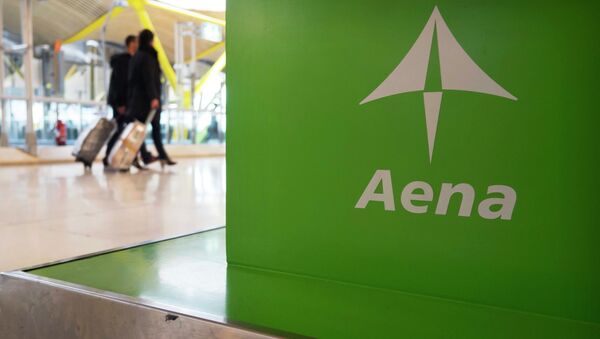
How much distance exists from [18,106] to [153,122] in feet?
12.5

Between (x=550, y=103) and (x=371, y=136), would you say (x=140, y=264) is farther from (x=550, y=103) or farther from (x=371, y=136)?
(x=550, y=103)

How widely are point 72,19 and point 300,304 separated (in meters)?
14.0

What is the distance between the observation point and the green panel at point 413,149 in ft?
2.64

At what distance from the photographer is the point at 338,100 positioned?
101 centimetres

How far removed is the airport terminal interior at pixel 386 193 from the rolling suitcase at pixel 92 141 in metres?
5.13

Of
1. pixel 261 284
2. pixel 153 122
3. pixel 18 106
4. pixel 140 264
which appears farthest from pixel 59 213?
pixel 18 106

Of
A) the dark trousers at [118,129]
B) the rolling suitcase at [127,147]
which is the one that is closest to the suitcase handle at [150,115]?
the rolling suitcase at [127,147]

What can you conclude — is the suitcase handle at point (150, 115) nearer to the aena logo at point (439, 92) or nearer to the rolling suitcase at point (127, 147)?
the rolling suitcase at point (127, 147)

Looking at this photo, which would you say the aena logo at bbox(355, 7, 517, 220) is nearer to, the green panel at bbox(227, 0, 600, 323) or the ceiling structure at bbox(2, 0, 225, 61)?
the green panel at bbox(227, 0, 600, 323)

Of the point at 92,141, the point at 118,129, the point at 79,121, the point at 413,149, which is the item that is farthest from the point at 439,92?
the point at 79,121

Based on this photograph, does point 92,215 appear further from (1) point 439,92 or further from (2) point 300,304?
(1) point 439,92

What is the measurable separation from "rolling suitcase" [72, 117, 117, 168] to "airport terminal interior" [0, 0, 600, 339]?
16.8ft

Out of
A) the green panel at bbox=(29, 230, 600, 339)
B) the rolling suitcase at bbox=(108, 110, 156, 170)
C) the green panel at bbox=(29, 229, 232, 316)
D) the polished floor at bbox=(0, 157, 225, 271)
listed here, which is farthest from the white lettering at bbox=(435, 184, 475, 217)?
the rolling suitcase at bbox=(108, 110, 156, 170)

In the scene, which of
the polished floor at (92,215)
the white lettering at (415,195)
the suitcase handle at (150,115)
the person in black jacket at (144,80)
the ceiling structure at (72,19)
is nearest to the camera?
the white lettering at (415,195)
